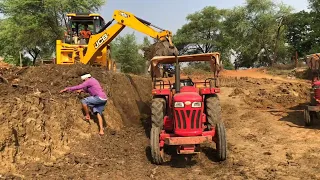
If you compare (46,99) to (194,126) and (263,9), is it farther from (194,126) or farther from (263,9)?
(263,9)

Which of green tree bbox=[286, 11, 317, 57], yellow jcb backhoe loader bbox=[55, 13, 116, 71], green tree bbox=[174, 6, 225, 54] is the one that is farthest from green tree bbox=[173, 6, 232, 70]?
yellow jcb backhoe loader bbox=[55, 13, 116, 71]

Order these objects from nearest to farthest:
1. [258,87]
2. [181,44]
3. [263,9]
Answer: [258,87]
[263,9]
[181,44]

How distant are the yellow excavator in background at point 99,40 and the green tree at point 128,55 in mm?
26147

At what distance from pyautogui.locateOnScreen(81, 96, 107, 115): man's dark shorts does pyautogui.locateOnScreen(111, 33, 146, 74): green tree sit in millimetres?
31451

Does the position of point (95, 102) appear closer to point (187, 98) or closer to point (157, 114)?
point (157, 114)

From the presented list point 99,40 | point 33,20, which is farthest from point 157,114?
point 33,20

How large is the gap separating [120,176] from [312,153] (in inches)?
177

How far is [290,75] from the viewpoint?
26.1m

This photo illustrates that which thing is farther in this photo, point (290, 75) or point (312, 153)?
point (290, 75)

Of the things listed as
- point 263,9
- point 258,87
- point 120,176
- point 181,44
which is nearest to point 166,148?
point 120,176

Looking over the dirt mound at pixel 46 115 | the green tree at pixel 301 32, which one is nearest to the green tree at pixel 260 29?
the green tree at pixel 301 32

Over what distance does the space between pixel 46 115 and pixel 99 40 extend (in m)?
5.21

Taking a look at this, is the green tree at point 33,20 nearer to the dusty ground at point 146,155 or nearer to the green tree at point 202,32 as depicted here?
the green tree at point 202,32

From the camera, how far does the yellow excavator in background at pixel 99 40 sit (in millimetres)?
10609
